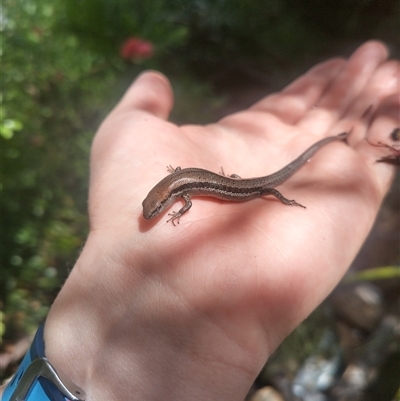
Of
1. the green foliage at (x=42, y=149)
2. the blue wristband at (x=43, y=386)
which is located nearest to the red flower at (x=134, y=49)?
the green foliage at (x=42, y=149)

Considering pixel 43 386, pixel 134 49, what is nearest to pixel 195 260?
pixel 43 386

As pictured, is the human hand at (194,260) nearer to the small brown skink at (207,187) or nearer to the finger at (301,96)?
the small brown skink at (207,187)

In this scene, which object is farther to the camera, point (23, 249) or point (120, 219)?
point (23, 249)

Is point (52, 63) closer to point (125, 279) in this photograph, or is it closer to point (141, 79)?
point (141, 79)

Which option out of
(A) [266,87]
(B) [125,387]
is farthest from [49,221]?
(A) [266,87]

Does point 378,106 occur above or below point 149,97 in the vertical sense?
above

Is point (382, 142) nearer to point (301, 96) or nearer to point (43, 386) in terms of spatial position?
point (301, 96)

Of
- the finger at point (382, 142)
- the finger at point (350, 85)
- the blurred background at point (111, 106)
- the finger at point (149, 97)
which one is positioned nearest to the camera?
the finger at point (382, 142)
